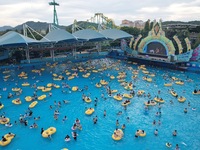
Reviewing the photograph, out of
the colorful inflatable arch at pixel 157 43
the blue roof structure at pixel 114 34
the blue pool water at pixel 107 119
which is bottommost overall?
the blue pool water at pixel 107 119

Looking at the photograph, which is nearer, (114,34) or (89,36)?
(89,36)

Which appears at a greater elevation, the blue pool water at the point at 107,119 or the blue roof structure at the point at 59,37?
the blue roof structure at the point at 59,37

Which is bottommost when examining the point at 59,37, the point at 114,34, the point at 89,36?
the point at 59,37

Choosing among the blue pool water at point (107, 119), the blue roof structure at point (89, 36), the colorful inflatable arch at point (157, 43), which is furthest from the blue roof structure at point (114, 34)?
the blue pool water at point (107, 119)

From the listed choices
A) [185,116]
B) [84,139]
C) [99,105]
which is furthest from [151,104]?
[84,139]

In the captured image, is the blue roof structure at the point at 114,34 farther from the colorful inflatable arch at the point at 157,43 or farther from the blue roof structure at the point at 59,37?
the blue roof structure at the point at 59,37

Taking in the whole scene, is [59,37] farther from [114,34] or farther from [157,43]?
[157,43]

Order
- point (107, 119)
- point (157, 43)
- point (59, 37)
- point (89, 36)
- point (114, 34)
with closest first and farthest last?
point (107, 119) < point (157, 43) < point (59, 37) < point (89, 36) < point (114, 34)

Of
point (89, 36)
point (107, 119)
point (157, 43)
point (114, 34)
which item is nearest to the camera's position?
point (107, 119)

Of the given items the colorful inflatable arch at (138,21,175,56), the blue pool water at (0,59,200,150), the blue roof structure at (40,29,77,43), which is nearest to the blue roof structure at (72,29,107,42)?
the blue roof structure at (40,29,77,43)

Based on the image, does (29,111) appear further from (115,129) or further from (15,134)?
(115,129)

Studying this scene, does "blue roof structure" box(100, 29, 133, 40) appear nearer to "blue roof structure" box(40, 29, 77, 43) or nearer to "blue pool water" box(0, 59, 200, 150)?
"blue roof structure" box(40, 29, 77, 43)

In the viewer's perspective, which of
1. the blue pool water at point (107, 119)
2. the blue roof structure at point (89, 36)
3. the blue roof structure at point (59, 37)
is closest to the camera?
the blue pool water at point (107, 119)

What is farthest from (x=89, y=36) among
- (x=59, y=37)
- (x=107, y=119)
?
(x=107, y=119)
